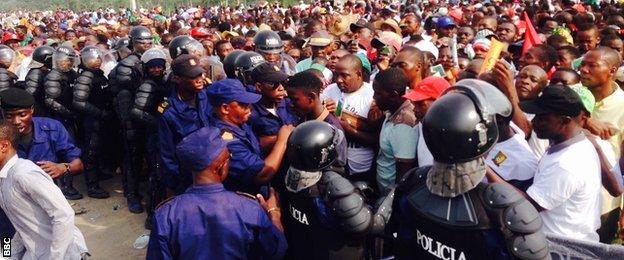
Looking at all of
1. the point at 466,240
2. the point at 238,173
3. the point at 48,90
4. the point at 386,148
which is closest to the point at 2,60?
the point at 48,90

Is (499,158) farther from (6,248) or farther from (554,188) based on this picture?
(6,248)

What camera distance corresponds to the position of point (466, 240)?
6.54 feet

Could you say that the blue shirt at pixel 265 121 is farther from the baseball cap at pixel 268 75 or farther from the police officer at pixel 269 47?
the police officer at pixel 269 47

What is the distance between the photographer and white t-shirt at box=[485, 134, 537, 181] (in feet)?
10.1

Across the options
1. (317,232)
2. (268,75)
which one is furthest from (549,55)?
(317,232)

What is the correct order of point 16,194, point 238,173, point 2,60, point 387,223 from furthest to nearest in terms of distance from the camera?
point 2,60 < point 238,173 < point 16,194 < point 387,223

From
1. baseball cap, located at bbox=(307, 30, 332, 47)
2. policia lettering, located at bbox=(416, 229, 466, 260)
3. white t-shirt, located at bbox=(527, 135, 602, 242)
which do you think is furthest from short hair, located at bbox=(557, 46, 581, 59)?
policia lettering, located at bbox=(416, 229, 466, 260)

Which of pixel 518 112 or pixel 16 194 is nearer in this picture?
pixel 16 194

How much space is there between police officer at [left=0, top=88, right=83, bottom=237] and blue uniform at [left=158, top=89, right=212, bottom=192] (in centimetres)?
82

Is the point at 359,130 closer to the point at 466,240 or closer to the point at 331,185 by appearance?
the point at 331,185

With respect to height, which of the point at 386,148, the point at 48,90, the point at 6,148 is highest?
the point at 6,148

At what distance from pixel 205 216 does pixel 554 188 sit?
183cm

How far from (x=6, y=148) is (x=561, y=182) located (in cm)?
326

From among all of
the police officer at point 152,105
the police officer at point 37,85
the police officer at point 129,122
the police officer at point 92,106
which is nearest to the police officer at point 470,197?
the police officer at point 152,105
